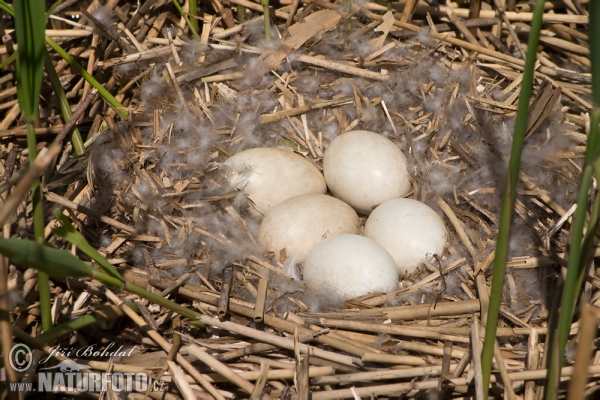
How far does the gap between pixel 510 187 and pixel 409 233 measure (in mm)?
762

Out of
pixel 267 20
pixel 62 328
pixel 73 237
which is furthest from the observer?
pixel 267 20

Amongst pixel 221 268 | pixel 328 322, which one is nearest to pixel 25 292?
pixel 221 268

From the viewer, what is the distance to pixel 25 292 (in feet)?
4.93

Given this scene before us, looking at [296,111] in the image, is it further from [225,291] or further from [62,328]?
[62,328]

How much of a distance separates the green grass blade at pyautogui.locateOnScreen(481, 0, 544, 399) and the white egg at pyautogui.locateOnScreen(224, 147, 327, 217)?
0.97 m

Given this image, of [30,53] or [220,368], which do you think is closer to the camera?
[30,53]

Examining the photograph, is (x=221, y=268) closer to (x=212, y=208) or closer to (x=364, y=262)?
(x=212, y=208)

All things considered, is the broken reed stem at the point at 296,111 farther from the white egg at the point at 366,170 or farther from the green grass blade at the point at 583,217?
the green grass blade at the point at 583,217

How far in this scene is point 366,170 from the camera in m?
1.89

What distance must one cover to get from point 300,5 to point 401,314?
130 cm

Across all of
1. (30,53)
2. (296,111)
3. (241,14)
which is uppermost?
(30,53)

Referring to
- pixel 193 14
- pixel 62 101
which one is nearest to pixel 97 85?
pixel 62 101

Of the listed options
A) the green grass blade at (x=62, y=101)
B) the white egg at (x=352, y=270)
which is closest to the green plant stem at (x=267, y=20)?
the green grass blade at (x=62, y=101)

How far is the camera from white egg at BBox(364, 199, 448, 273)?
5.69 feet
